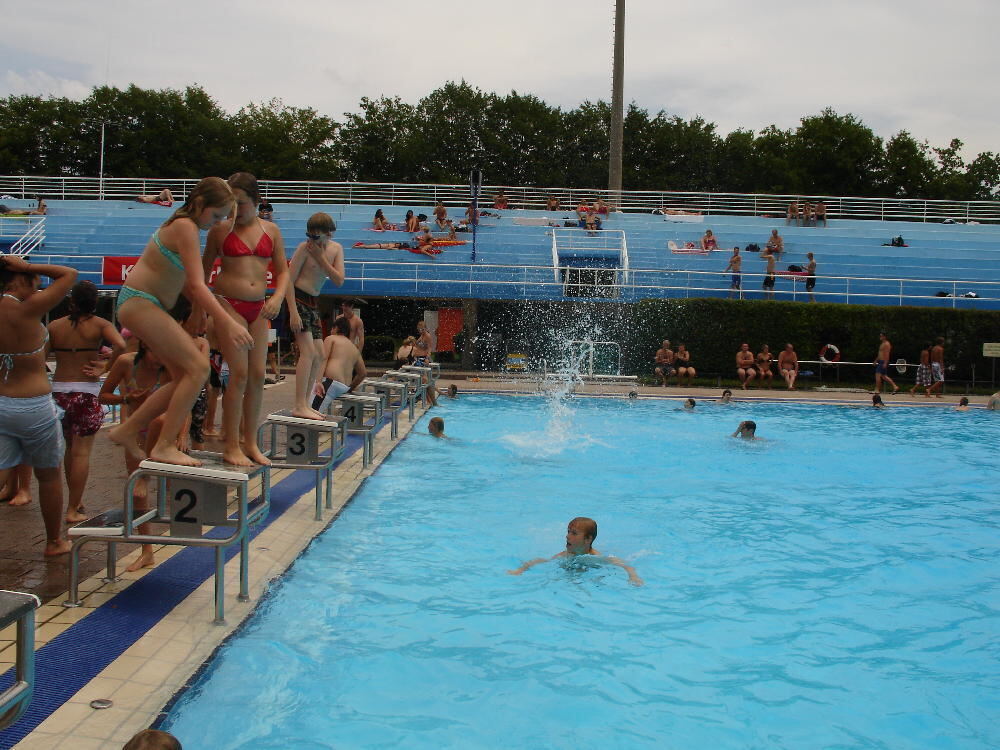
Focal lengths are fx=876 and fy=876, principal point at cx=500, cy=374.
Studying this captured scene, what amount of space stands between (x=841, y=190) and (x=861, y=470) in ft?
150

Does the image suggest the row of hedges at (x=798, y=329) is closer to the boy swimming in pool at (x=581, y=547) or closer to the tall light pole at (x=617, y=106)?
the tall light pole at (x=617, y=106)

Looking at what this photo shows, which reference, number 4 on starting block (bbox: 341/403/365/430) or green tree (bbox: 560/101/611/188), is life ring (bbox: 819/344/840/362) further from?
green tree (bbox: 560/101/611/188)

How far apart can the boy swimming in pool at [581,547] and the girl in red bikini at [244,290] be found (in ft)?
7.15

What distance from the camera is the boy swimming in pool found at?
639 centimetres

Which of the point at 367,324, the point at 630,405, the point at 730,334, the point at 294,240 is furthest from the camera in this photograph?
the point at 367,324

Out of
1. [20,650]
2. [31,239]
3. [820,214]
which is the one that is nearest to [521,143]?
[820,214]

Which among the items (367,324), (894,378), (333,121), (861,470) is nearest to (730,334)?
(894,378)

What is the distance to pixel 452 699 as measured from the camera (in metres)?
4.38

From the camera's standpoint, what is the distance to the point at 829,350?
2202cm

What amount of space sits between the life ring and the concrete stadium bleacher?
1.92 metres

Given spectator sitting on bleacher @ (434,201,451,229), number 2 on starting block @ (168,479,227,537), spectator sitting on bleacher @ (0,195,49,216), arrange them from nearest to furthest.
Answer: number 2 on starting block @ (168,479,227,537) < spectator sitting on bleacher @ (434,201,451,229) < spectator sitting on bleacher @ (0,195,49,216)

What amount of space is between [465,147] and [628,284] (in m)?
31.5

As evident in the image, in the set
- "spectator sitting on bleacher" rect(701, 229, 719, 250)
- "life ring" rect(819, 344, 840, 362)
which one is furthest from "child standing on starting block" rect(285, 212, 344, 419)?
"spectator sitting on bleacher" rect(701, 229, 719, 250)

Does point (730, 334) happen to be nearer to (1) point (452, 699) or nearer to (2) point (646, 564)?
(2) point (646, 564)
